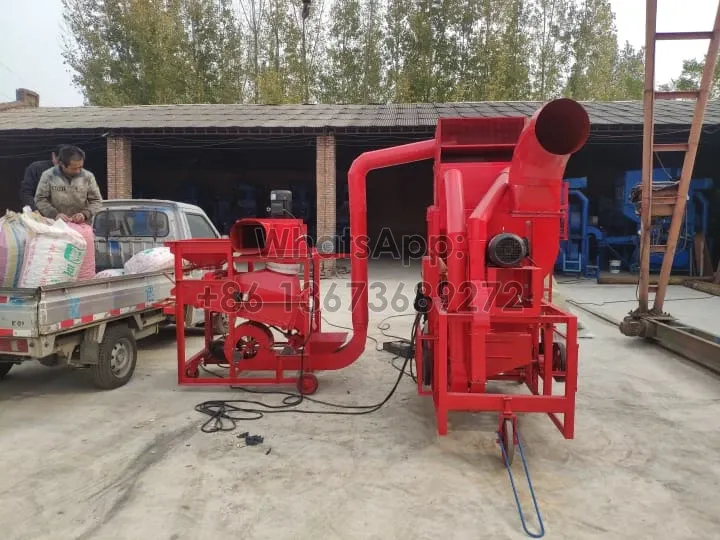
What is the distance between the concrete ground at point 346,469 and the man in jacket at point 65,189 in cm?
177

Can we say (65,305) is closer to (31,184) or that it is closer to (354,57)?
(31,184)

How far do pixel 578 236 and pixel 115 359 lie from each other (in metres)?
11.5

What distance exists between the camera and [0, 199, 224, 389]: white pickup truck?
12.3 feet

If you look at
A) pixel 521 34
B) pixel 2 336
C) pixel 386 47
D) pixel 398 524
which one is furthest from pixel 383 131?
pixel 521 34

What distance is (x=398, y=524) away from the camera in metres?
2.50

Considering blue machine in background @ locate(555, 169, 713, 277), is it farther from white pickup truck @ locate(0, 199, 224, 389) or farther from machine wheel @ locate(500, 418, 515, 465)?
machine wheel @ locate(500, 418, 515, 465)

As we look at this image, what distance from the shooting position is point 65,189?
5098 millimetres

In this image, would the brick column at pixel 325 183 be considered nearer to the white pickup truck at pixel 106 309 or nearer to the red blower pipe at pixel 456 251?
the white pickup truck at pixel 106 309

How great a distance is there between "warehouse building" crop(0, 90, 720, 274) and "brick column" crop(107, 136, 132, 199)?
0.03 meters

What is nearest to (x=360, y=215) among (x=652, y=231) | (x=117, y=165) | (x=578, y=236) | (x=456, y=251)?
(x=456, y=251)

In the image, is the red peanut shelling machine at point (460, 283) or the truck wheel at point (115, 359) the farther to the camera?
the truck wheel at point (115, 359)

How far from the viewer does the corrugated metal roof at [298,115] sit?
13.0 m

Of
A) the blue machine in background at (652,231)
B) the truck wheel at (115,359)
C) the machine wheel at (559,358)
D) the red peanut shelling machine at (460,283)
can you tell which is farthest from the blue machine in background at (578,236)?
the truck wheel at (115,359)

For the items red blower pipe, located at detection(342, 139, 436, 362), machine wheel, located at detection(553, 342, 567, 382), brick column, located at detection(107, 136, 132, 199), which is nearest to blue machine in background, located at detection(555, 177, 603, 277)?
machine wheel, located at detection(553, 342, 567, 382)
